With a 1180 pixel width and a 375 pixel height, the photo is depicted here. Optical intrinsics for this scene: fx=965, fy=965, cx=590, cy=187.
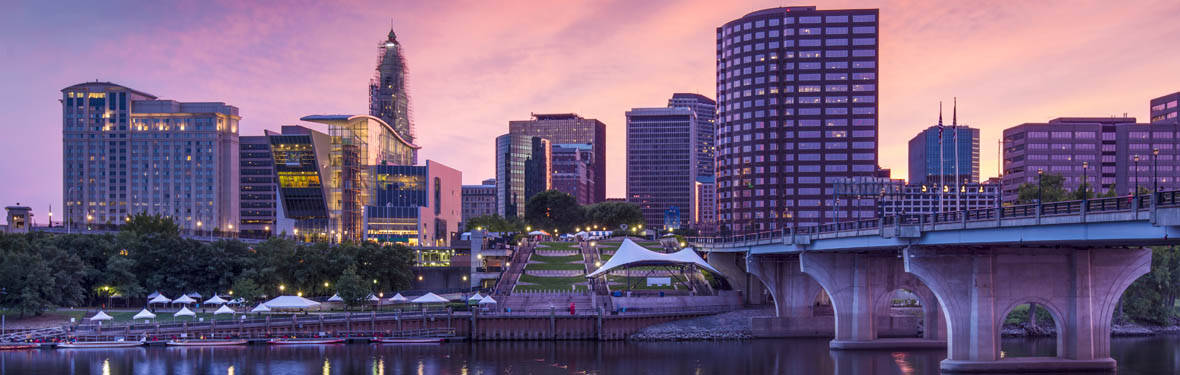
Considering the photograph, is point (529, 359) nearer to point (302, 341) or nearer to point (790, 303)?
point (302, 341)

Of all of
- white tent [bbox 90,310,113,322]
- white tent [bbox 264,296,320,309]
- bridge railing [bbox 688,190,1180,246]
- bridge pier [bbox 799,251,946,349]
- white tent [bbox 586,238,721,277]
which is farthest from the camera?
white tent [bbox 586,238,721,277]

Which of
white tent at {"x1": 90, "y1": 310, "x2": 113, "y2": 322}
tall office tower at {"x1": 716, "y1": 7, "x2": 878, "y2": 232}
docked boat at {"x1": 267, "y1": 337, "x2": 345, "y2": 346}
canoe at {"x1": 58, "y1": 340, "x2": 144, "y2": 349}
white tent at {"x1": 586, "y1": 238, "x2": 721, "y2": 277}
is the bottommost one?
docked boat at {"x1": 267, "y1": 337, "x2": 345, "y2": 346}

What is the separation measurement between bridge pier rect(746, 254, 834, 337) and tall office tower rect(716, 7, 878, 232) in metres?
89.4

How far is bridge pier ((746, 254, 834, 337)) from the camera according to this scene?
94.2 metres

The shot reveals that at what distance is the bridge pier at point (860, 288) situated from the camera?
266 feet

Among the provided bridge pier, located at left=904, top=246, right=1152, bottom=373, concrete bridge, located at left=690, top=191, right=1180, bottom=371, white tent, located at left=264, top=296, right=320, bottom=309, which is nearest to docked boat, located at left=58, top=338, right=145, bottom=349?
white tent, located at left=264, top=296, right=320, bottom=309

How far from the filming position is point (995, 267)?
6238 centimetres

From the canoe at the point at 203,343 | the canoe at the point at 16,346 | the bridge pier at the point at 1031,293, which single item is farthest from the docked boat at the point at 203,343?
the bridge pier at the point at 1031,293

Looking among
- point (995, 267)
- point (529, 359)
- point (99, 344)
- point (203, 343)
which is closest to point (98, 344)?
point (99, 344)

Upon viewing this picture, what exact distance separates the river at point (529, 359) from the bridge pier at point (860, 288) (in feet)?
6.59

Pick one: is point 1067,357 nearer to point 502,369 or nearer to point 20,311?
point 502,369

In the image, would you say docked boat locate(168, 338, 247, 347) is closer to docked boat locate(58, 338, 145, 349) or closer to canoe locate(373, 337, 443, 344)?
docked boat locate(58, 338, 145, 349)

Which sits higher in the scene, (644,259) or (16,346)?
(644,259)

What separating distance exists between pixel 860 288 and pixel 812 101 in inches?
4581
